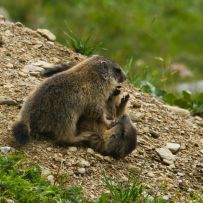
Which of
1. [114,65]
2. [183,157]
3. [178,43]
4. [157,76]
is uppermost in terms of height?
[114,65]

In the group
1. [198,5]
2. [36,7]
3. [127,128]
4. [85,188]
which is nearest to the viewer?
[85,188]

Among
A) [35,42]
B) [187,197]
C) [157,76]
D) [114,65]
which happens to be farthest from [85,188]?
[157,76]

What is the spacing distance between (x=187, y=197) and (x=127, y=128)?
87cm

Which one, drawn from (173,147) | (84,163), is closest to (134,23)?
(173,147)

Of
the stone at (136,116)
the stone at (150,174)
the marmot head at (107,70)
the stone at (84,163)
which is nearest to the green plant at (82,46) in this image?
the stone at (136,116)

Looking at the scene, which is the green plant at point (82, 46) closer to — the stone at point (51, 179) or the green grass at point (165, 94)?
the green grass at point (165, 94)

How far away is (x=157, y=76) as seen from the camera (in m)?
12.5

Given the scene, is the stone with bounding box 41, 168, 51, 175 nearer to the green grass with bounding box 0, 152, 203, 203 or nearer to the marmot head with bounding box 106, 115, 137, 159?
the green grass with bounding box 0, 152, 203, 203

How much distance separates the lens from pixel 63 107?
822cm

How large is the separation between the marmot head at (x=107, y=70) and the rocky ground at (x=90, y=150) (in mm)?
628

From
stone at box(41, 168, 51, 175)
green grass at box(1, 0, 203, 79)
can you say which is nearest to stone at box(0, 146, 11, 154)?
stone at box(41, 168, 51, 175)

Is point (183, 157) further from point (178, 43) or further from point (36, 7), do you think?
point (178, 43)

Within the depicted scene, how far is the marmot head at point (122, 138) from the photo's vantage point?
8.43m

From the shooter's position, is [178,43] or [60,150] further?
[178,43]
